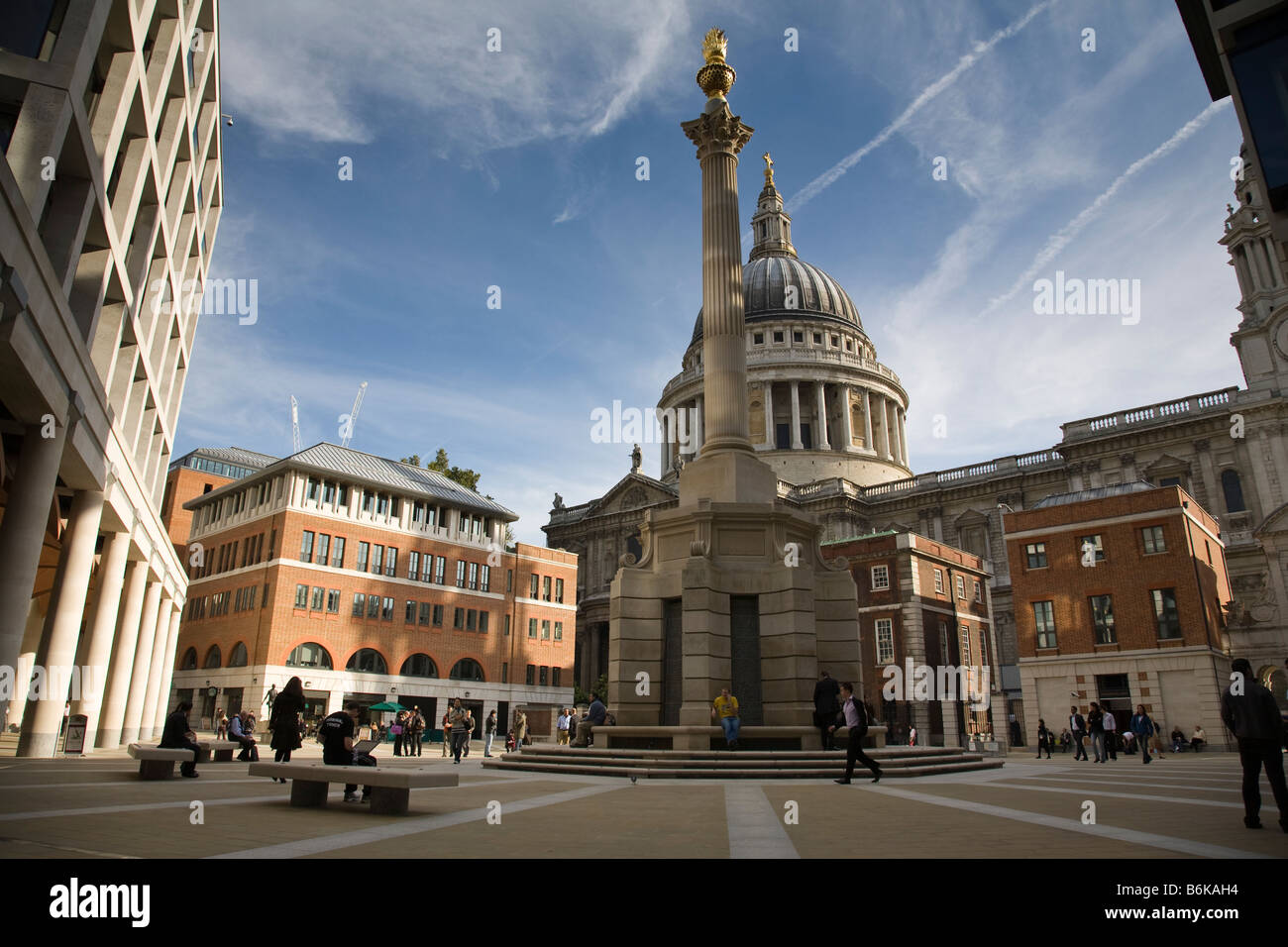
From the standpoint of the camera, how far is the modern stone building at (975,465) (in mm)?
57875

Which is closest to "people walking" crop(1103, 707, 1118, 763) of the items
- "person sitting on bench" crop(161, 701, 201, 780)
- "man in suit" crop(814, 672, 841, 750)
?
"man in suit" crop(814, 672, 841, 750)

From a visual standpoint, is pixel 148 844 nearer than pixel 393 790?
Yes

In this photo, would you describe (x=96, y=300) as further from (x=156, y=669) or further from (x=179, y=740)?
(x=156, y=669)

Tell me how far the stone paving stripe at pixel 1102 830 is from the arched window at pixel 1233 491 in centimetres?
5837

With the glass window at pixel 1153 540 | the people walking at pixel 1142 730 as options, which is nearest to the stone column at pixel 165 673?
the people walking at pixel 1142 730

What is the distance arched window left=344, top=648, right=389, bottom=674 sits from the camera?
181 feet

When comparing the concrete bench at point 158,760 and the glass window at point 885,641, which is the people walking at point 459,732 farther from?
the glass window at point 885,641

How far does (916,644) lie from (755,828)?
46.6 m

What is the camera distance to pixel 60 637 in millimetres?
22250

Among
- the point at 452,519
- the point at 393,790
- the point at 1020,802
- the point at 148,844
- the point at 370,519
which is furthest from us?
the point at 452,519
